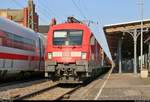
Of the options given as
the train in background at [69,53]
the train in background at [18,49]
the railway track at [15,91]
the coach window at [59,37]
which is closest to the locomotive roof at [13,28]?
the train in background at [18,49]

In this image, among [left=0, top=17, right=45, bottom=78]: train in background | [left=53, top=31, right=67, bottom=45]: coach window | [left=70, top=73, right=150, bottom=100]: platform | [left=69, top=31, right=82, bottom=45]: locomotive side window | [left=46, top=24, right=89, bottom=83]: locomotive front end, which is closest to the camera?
[left=70, top=73, right=150, bottom=100]: platform

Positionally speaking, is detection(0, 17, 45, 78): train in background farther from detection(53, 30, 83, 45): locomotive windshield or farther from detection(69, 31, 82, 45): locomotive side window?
detection(69, 31, 82, 45): locomotive side window

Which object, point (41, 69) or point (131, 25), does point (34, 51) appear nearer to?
point (41, 69)

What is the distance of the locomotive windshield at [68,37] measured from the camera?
2375 cm

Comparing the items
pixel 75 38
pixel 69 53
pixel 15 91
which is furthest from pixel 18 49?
pixel 15 91

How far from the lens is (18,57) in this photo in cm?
2464

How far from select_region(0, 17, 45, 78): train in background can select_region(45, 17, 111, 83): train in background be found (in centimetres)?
184

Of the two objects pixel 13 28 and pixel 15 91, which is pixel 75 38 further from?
pixel 15 91

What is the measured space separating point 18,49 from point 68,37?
9.79 ft

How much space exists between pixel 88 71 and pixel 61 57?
1577 mm

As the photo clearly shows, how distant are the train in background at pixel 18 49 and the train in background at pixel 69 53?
6.04 ft

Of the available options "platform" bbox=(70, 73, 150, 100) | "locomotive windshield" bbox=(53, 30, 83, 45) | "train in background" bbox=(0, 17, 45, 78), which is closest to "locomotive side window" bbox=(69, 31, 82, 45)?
"locomotive windshield" bbox=(53, 30, 83, 45)

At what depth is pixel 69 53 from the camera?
76.7ft

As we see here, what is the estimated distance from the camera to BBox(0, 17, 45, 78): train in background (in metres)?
22.0
